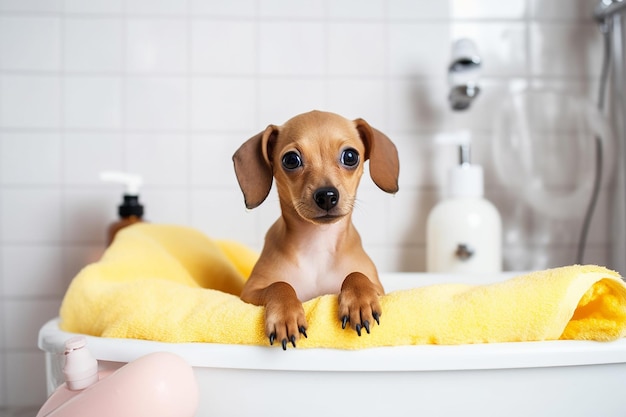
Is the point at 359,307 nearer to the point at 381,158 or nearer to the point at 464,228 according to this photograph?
the point at 381,158

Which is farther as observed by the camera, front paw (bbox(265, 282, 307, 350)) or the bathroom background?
the bathroom background

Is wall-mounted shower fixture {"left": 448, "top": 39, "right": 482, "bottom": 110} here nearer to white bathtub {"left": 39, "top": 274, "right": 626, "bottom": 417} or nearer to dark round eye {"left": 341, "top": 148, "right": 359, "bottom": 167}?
dark round eye {"left": 341, "top": 148, "right": 359, "bottom": 167}

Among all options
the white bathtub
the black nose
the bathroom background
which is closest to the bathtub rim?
the white bathtub

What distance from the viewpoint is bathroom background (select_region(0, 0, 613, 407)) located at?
157cm

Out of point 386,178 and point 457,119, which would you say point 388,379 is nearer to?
point 386,178

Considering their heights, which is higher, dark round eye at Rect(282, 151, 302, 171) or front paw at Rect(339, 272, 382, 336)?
dark round eye at Rect(282, 151, 302, 171)

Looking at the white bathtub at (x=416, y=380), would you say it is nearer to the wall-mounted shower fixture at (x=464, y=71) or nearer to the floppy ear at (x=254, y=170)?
the floppy ear at (x=254, y=170)

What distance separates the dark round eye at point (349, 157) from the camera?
90 centimetres

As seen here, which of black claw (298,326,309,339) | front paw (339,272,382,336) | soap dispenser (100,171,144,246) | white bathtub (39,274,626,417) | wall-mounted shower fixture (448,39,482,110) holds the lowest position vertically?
white bathtub (39,274,626,417)

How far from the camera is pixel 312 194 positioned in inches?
32.5

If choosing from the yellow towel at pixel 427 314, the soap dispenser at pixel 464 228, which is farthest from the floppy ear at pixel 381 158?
the soap dispenser at pixel 464 228

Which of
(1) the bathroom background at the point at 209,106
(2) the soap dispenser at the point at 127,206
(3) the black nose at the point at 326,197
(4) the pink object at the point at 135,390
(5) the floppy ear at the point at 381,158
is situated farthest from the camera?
(1) the bathroom background at the point at 209,106

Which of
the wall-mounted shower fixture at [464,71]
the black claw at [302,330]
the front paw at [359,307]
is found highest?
the wall-mounted shower fixture at [464,71]

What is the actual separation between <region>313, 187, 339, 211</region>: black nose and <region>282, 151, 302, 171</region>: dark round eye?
9 centimetres
